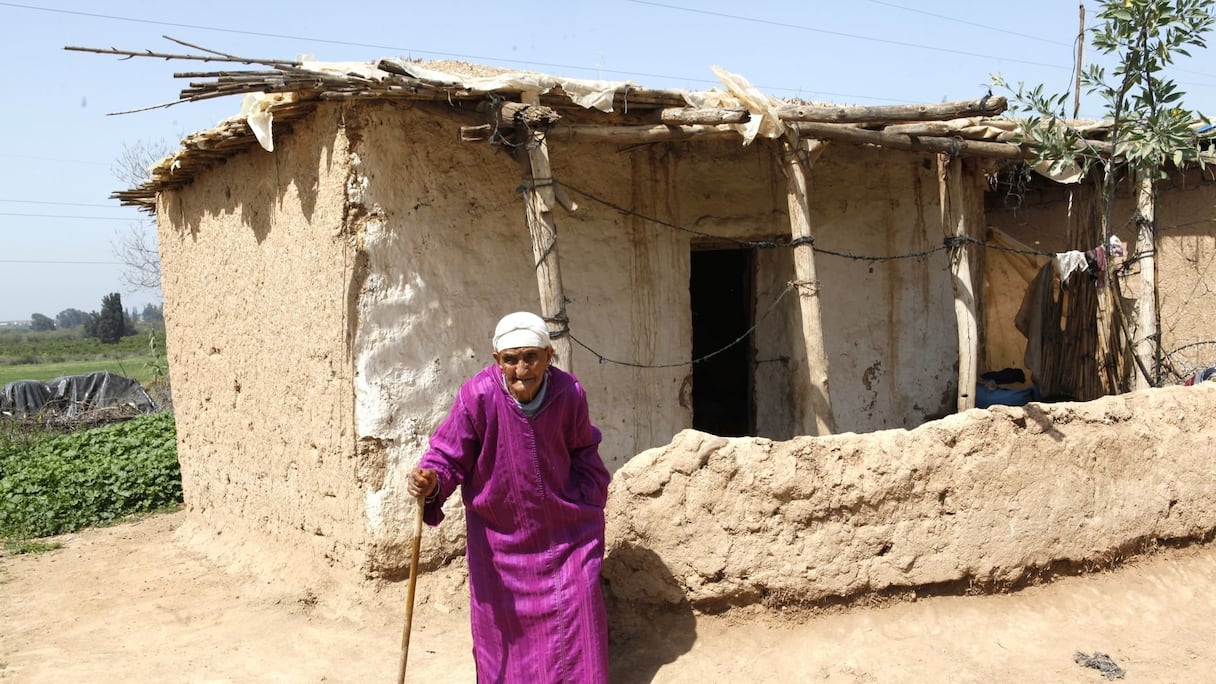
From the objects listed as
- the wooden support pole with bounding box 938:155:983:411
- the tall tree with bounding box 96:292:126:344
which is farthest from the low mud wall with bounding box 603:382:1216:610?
the tall tree with bounding box 96:292:126:344

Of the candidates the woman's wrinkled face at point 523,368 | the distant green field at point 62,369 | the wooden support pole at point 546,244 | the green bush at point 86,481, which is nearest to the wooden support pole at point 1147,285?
the wooden support pole at point 546,244

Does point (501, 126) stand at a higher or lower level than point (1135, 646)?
higher

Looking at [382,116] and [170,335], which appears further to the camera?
[170,335]

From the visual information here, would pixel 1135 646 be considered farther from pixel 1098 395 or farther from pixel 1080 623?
pixel 1098 395

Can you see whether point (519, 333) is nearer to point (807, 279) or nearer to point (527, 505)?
point (527, 505)

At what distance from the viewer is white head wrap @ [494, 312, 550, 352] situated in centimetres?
332

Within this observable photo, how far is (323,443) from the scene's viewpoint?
495 centimetres

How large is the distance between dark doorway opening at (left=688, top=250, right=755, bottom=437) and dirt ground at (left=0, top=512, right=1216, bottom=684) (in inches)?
156

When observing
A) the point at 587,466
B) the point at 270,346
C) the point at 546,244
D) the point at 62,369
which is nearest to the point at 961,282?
the point at 546,244

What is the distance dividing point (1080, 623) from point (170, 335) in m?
6.10

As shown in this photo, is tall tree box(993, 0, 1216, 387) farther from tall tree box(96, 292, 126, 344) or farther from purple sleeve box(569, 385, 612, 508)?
tall tree box(96, 292, 126, 344)

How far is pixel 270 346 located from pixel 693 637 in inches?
119

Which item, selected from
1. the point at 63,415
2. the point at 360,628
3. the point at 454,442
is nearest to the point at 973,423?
the point at 454,442

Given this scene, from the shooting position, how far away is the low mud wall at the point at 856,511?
12.8ft
